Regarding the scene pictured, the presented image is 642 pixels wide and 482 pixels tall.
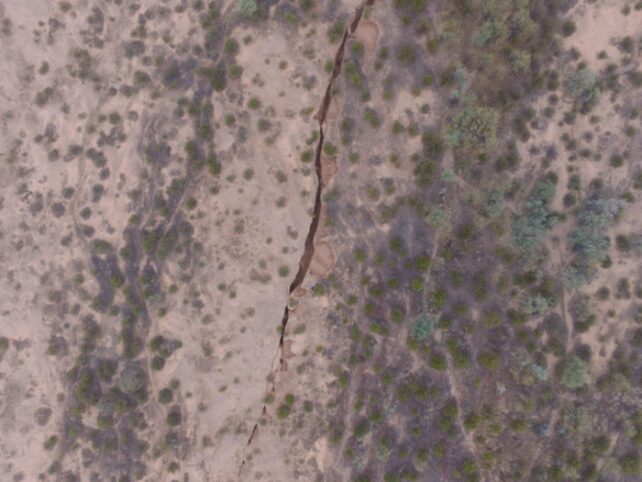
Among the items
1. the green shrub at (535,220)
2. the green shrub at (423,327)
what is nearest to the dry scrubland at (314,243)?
the green shrub at (535,220)

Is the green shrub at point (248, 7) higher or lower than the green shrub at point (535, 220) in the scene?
higher

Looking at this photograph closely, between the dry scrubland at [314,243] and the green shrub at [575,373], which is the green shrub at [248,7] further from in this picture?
the green shrub at [575,373]

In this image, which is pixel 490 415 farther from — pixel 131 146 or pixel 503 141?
pixel 131 146

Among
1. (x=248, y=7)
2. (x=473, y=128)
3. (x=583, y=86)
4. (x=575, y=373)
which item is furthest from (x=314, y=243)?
(x=583, y=86)

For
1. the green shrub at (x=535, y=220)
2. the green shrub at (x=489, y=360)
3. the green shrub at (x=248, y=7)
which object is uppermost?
the green shrub at (x=248, y=7)

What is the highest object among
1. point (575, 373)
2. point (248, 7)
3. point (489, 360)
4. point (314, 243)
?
point (248, 7)

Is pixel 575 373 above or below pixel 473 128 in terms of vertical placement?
below

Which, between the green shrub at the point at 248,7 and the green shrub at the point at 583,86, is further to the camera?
the green shrub at the point at 248,7

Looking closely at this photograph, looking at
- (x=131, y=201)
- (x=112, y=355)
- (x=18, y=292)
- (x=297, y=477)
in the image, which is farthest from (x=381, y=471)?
(x=18, y=292)

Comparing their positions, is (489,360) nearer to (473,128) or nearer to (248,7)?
(473,128)

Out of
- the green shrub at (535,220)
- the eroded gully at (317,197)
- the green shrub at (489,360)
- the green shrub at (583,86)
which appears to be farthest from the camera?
the eroded gully at (317,197)
